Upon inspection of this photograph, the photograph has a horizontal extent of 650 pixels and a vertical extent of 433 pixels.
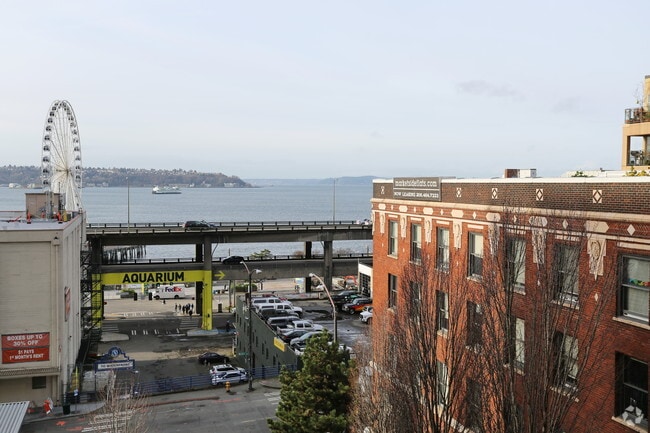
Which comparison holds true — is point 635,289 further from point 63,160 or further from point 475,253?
point 63,160

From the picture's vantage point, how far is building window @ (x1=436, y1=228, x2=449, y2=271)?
25547 millimetres

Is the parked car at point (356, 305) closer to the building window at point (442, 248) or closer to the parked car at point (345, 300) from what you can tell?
the parked car at point (345, 300)

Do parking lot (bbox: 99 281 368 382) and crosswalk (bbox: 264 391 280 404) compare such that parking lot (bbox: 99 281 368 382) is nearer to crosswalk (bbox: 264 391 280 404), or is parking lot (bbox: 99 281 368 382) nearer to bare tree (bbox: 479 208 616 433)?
crosswalk (bbox: 264 391 280 404)

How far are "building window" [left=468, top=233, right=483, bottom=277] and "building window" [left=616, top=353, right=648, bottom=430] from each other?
7191 millimetres

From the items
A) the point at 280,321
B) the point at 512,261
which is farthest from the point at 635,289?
the point at 280,321

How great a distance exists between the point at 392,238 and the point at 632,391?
52.8ft

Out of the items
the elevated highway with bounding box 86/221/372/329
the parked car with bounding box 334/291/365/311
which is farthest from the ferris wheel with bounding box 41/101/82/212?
the parked car with bounding box 334/291/365/311

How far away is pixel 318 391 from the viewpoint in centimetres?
2519

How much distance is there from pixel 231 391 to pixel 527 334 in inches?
1065

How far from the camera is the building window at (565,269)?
Answer: 15.8 m

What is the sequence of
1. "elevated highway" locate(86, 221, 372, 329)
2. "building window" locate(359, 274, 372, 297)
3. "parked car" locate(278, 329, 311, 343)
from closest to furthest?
"parked car" locate(278, 329, 311, 343), "elevated highway" locate(86, 221, 372, 329), "building window" locate(359, 274, 372, 297)

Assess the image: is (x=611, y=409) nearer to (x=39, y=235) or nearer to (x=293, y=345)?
(x=293, y=345)

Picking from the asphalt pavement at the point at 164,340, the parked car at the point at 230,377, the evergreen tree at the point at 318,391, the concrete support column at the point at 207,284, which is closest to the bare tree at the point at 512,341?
the evergreen tree at the point at 318,391

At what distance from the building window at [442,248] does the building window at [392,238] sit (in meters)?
4.82
